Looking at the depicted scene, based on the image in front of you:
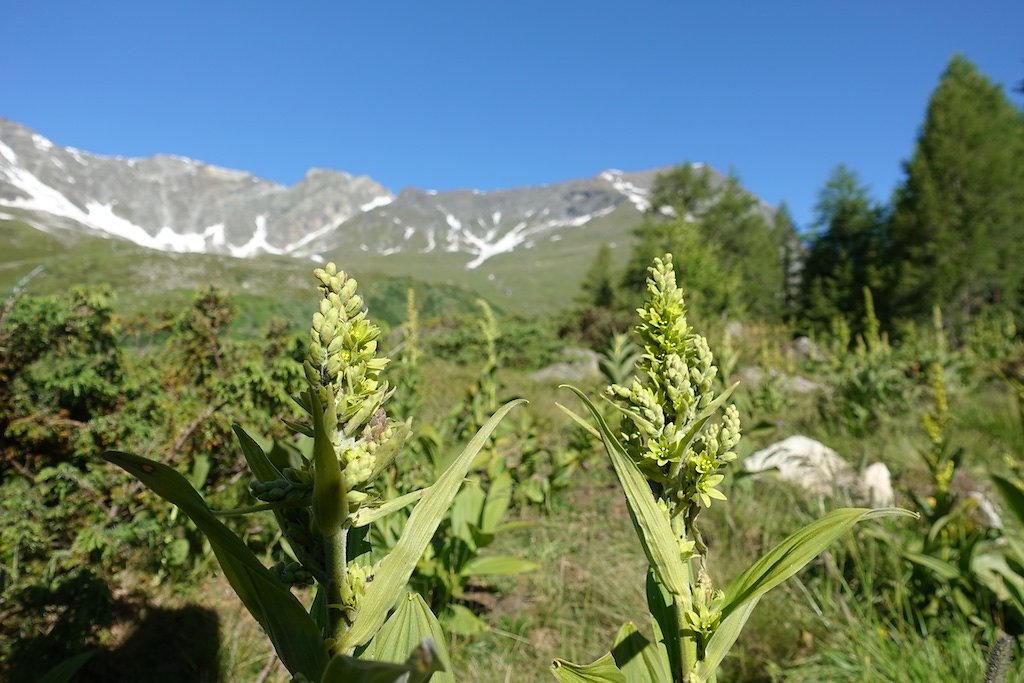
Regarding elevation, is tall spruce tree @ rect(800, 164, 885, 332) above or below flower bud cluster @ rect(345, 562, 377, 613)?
above

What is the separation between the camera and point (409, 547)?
0.86 m

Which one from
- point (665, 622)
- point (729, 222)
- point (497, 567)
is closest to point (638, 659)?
point (665, 622)

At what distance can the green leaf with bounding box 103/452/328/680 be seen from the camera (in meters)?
0.79

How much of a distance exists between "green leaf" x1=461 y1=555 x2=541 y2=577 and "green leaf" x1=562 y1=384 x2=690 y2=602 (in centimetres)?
185

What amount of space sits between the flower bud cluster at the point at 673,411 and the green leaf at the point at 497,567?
1.82m

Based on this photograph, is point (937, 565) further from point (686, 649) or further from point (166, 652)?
point (166, 652)

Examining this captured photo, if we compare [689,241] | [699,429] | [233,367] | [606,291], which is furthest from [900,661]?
[606,291]

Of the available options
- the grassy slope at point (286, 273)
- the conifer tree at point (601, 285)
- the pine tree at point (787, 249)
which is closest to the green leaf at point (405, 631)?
the grassy slope at point (286, 273)

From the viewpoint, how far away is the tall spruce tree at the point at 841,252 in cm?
2856

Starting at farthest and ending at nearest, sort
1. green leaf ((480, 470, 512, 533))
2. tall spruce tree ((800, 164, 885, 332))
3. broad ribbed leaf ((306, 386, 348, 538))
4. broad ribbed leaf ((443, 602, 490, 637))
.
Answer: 1. tall spruce tree ((800, 164, 885, 332))
2. green leaf ((480, 470, 512, 533))
3. broad ribbed leaf ((443, 602, 490, 637))
4. broad ribbed leaf ((306, 386, 348, 538))

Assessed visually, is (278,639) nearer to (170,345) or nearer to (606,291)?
(170,345)

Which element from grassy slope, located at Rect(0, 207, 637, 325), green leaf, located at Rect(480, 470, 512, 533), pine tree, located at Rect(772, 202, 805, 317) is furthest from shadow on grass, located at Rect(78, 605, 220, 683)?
pine tree, located at Rect(772, 202, 805, 317)

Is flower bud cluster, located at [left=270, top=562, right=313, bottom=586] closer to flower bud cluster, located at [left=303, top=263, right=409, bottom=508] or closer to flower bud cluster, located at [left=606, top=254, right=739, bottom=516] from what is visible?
flower bud cluster, located at [left=303, top=263, right=409, bottom=508]

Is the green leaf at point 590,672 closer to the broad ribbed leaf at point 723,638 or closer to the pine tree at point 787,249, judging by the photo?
the broad ribbed leaf at point 723,638
